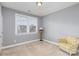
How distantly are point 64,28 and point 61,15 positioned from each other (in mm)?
651

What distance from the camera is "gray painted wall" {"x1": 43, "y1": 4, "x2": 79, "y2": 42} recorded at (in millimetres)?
2839

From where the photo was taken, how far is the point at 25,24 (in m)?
4.16

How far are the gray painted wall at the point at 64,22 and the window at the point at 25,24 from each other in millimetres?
1074

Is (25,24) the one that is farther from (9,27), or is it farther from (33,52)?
(33,52)

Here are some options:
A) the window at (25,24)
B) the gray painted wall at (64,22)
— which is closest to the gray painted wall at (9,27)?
the window at (25,24)

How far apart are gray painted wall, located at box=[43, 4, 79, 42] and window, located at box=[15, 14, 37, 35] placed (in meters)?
1.07

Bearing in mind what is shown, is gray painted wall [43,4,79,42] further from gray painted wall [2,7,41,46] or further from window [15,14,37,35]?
gray painted wall [2,7,41,46]

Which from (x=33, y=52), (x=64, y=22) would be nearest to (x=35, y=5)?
(x=64, y=22)

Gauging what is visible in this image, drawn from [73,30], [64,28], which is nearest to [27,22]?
[64,28]

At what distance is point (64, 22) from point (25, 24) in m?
2.22

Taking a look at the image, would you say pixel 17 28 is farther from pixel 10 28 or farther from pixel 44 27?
pixel 44 27

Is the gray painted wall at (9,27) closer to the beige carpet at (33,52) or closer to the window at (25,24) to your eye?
the window at (25,24)

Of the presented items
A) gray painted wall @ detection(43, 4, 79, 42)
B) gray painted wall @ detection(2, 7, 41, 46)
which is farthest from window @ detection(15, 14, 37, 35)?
gray painted wall @ detection(43, 4, 79, 42)

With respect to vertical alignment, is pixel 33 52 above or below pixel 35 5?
below
